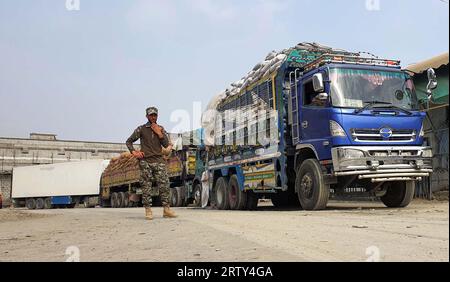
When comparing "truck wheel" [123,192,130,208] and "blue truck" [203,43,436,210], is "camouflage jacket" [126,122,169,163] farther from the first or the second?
"truck wheel" [123,192,130,208]

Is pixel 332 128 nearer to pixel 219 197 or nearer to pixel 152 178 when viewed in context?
pixel 152 178

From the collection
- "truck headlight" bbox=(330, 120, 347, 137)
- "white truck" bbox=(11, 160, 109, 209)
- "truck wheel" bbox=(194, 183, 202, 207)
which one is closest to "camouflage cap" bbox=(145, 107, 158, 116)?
"truck headlight" bbox=(330, 120, 347, 137)

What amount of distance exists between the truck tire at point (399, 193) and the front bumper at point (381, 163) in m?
0.82

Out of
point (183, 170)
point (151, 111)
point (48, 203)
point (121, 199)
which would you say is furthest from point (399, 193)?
point (48, 203)

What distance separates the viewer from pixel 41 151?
5306cm

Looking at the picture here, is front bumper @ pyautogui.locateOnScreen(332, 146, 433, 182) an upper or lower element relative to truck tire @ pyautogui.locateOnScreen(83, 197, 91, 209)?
upper

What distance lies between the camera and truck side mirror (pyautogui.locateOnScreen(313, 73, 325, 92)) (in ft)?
29.4

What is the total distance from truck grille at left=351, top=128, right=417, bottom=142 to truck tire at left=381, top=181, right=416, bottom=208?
4.03 ft

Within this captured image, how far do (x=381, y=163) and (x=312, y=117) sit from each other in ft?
5.36

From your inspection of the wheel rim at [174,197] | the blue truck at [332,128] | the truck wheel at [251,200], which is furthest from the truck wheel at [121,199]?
the blue truck at [332,128]

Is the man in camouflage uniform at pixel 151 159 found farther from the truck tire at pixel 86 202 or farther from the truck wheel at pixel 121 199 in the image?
the truck tire at pixel 86 202

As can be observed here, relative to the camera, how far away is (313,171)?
9391mm
